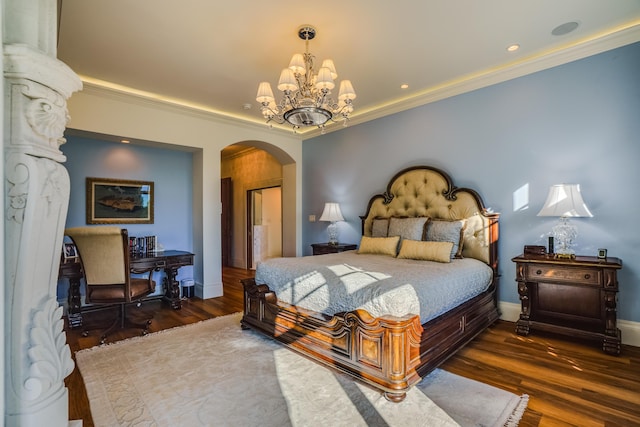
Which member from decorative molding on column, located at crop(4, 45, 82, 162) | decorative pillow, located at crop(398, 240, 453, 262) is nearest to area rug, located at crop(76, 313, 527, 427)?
decorative pillow, located at crop(398, 240, 453, 262)

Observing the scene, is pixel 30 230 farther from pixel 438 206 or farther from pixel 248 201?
pixel 248 201

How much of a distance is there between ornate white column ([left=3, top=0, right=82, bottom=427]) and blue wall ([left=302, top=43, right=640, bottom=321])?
12.5ft

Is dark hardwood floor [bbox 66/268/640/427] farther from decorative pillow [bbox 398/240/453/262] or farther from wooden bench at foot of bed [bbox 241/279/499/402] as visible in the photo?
decorative pillow [bbox 398/240/453/262]

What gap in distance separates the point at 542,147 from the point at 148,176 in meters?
5.07

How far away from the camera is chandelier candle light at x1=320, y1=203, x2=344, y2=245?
5.00 m

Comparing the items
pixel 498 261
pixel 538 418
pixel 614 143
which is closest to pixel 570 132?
pixel 614 143

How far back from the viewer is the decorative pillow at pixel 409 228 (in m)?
3.80

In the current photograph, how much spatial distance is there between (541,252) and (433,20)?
238cm

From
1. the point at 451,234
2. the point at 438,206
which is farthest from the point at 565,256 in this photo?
the point at 438,206

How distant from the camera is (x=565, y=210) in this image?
2.82 m

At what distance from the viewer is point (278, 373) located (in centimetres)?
234

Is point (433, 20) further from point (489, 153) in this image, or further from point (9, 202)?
point (9, 202)

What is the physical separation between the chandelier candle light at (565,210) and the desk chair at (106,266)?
13.1 ft

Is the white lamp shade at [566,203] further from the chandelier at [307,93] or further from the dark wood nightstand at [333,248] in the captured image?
the dark wood nightstand at [333,248]
